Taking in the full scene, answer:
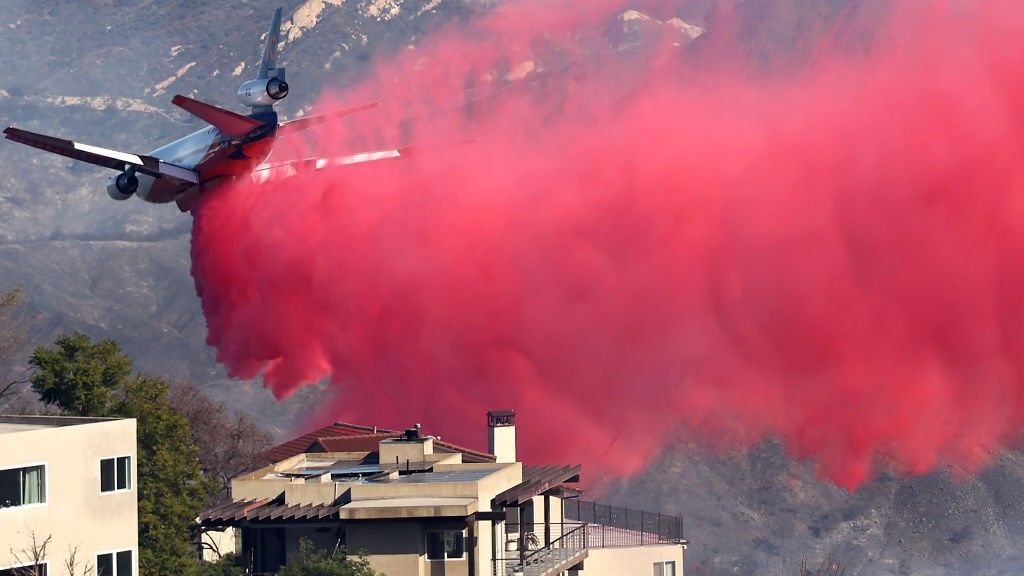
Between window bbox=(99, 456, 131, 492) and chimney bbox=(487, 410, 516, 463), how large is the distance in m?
22.1

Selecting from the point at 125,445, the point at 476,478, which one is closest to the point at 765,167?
the point at 476,478

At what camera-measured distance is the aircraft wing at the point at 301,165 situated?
269 ft

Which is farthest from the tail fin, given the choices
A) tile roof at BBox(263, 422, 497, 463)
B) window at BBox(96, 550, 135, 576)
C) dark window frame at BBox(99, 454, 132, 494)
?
window at BBox(96, 550, 135, 576)

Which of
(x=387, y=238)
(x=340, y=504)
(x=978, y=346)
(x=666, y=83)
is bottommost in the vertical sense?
(x=340, y=504)

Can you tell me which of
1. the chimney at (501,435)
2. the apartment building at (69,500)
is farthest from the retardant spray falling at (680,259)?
the apartment building at (69,500)

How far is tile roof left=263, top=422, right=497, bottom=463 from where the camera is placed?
67375 mm

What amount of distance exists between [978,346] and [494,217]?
65.2 ft

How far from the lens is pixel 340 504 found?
53.6m

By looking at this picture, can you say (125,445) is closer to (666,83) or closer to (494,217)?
(494,217)

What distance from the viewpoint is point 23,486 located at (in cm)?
4422

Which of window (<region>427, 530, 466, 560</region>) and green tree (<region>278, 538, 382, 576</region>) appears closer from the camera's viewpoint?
green tree (<region>278, 538, 382, 576</region>)

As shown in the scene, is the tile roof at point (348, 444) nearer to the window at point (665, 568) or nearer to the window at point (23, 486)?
the window at point (665, 568)

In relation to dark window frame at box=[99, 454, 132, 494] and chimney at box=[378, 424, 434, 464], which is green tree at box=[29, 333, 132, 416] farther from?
dark window frame at box=[99, 454, 132, 494]

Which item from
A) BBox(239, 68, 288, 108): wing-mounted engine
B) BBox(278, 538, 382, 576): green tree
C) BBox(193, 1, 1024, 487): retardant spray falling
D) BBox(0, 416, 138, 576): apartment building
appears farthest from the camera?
BBox(239, 68, 288, 108): wing-mounted engine
